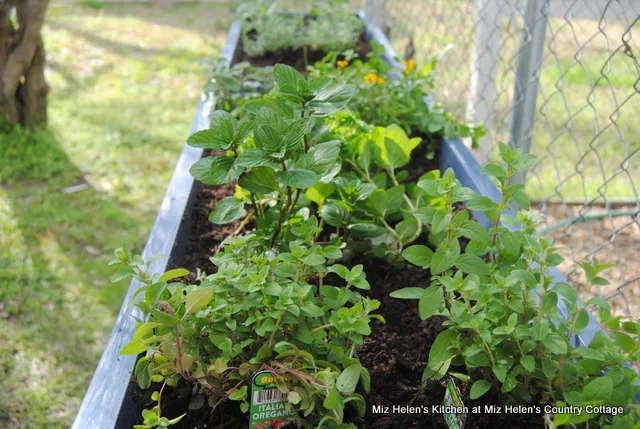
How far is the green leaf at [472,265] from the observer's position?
3.81 feet

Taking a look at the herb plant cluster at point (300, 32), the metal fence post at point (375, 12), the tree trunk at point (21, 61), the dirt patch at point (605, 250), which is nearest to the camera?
the dirt patch at point (605, 250)

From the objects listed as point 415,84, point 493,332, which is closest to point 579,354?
point 493,332

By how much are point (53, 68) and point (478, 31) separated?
3528mm

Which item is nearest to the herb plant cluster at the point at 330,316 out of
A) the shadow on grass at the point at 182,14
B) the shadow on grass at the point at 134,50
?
the shadow on grass at the point at 134,50

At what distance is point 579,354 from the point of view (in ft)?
3.46

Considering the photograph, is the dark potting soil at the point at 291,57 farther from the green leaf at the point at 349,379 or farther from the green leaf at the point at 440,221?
the green leaf at the point at 349,379

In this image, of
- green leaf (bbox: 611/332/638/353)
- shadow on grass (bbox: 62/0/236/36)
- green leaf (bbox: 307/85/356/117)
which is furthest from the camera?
shadow on grass (bbox: 62/0/236/36)

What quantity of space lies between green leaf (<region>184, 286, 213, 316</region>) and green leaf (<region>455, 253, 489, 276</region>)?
46 cm

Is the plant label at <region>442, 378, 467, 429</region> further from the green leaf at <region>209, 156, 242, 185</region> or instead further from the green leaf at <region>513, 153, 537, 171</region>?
the green leaf at <region>209, 156, 242, 185</region>

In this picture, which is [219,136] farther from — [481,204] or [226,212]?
[481,204]

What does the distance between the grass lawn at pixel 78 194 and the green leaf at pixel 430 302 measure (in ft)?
4.65

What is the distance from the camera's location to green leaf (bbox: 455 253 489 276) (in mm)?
1162

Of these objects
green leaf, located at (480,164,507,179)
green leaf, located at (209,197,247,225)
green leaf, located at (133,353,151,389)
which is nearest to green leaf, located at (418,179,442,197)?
green leaf, located at (480,164,507,179)

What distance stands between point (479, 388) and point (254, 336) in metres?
0.43
